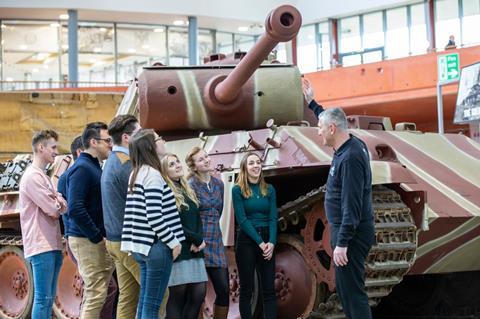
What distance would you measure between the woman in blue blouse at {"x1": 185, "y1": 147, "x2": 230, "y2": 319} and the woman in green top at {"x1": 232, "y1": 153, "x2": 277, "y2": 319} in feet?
1.34

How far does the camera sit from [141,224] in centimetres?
664

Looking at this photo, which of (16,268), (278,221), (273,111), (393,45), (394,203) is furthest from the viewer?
(393,45)

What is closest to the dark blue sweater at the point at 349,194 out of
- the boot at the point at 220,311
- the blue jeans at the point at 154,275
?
the blue jeans at the point at 154,275

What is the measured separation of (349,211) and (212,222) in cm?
184

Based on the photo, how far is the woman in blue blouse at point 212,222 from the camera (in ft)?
26.7

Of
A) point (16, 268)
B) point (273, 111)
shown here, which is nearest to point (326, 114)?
point (273, 111)

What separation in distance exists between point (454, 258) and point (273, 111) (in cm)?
268

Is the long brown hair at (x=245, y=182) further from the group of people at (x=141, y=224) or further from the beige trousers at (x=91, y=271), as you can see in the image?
the beige trousers at (x=91, y=271)

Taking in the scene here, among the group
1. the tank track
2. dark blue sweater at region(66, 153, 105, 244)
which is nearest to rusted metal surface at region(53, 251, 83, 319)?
dark blue sweater at region(66, 153, 105, 244)

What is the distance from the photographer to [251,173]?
28.7ft

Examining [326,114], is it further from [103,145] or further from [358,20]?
[358,20]

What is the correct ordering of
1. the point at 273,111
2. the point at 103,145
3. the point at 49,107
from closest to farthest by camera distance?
the point at 103,145 < the point at 273,111 < the point at 49,107

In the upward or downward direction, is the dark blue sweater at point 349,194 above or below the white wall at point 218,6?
below

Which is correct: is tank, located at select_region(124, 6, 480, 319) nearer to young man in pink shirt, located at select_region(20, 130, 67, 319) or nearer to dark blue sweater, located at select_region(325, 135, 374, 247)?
dark blue sweater, located at select_region(325, 135, 374, 247)
